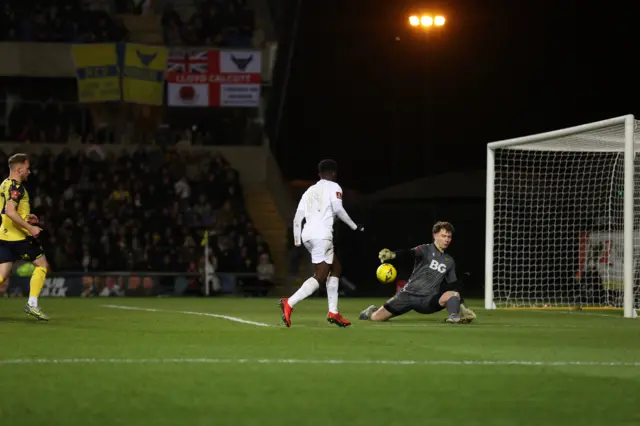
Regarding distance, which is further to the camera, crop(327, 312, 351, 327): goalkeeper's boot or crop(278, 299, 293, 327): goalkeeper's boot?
crop(327, 312, 351, 327): goalkeeper's boot

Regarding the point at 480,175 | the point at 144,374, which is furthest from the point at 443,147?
the point at 144,374

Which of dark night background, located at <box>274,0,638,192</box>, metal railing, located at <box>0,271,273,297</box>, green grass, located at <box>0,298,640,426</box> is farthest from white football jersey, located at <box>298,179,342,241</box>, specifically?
dark night background, located at <box>274,0,638,192</box>

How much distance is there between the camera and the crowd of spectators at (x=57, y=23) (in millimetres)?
31422

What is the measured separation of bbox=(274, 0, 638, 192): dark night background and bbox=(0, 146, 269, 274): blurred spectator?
4727 mm

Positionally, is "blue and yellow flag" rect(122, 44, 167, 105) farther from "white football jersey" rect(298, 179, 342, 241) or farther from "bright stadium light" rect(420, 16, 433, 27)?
"white football jersey" rect(298, 179, 342, 241)

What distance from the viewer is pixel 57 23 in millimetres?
31781

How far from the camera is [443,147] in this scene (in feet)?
118

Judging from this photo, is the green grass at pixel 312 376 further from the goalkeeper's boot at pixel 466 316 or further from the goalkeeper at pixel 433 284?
the goalkeeper's boot at pixel 466 316

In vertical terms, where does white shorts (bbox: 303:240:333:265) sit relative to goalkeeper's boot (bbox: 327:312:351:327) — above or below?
above

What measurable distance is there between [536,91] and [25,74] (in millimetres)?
14071

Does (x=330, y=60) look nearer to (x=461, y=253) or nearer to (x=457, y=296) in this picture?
(x=461, y=253)

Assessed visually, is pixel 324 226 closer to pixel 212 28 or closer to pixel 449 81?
pixel 212 28

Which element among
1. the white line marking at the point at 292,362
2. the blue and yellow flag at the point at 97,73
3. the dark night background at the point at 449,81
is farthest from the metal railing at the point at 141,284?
the white line marking at the point at 292,362

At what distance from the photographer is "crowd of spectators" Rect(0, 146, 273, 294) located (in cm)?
2573
